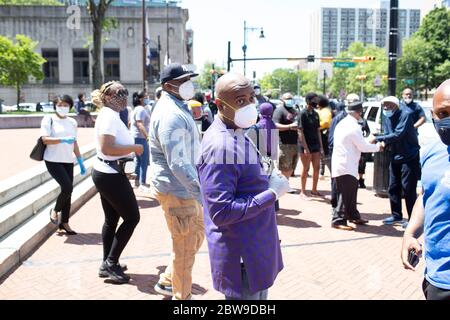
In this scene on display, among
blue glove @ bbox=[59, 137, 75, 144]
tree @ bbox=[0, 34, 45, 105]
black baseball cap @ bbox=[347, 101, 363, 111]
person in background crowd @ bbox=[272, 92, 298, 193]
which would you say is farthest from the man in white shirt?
tree @ bbox=[0, 34, 45, 105]

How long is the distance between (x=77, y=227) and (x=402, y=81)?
4880 cm

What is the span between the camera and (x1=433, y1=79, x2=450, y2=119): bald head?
2447mm

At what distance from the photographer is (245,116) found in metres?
2.74

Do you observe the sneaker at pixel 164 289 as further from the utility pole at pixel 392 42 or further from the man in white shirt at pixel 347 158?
the utility pole at pixel 392 42

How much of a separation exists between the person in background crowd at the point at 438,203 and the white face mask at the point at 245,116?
0.96m

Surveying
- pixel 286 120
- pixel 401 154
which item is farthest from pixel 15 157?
pixel 401 154

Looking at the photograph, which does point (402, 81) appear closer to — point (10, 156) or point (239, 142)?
point (10, 156)

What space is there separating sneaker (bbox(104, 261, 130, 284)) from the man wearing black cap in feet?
3.52

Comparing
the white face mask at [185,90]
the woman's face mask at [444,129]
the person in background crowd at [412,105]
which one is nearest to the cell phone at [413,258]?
the woman's face mask at [444,129]

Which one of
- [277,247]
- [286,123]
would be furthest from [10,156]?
[277,247]

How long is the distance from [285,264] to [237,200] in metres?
3.19

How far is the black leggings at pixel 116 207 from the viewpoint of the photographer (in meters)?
4.73

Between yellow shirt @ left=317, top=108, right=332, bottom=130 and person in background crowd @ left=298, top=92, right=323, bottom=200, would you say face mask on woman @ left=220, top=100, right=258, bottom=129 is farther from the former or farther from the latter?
yellow shirt @ left=317, top=108, right=332, bottom=130

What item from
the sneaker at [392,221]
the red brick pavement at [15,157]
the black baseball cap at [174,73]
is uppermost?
the black baseball cap at [174,73]
